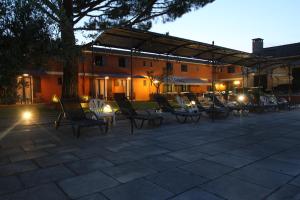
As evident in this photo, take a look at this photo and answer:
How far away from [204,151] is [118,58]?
21.4m

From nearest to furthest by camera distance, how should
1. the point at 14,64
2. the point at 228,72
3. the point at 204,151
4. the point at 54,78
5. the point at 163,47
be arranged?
1. the point at 14,64
2. the point at 204,151
3. the point at 163,47
4. the point at 54,78
5. the point at 228,72

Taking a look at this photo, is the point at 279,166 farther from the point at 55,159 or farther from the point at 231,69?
the point at 231,69

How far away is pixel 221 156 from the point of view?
183 inches

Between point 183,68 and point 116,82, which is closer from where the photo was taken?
point 116,82

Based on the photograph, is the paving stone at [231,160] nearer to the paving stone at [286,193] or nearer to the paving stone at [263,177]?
the paving stone at [263,177]

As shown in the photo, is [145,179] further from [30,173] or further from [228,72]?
[228,72]

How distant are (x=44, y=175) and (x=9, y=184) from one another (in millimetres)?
480

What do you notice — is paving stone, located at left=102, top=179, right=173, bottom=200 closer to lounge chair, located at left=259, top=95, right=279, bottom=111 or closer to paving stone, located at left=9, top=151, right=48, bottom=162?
paving stone, located at left=9, top=151, right=48, bottom=162

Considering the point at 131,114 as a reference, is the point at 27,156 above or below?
below

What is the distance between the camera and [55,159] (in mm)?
4465

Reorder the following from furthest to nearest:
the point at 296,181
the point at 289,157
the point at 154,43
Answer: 1. the point at 154,43
2. the point at 289,157
3. the point at 296,181

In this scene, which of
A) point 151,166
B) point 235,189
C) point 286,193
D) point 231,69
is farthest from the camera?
point 231,69

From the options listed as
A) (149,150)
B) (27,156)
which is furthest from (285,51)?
(27,156)

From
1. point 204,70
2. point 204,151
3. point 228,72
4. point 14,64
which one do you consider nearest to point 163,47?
point 204,151
